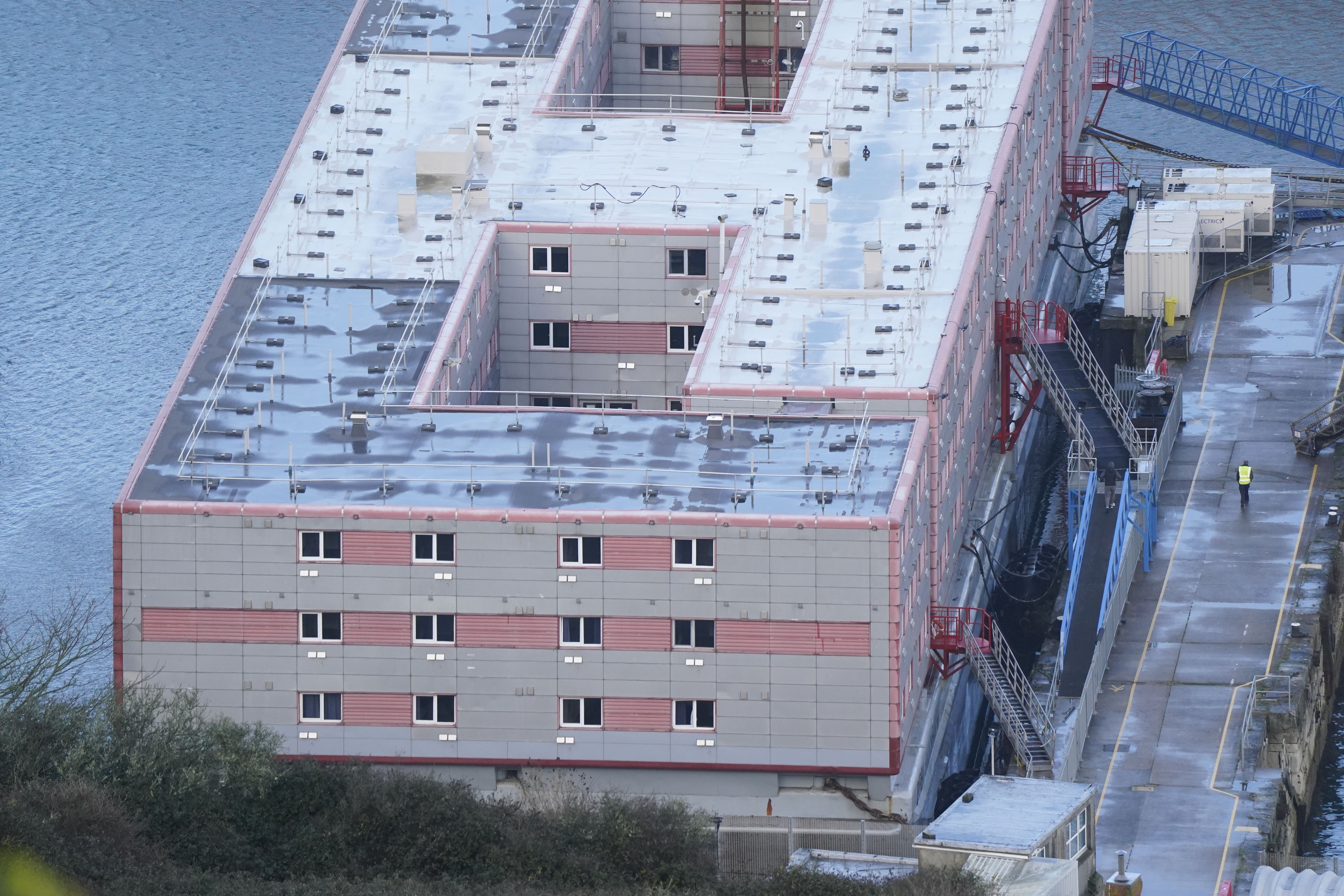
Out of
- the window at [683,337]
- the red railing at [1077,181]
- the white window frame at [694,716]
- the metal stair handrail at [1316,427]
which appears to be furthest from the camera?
the red railing at [1077,181]

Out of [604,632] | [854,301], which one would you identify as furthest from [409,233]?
[604,632]

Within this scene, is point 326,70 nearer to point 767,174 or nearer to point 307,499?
point 767,174

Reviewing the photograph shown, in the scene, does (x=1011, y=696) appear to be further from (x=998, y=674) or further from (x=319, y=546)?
(x=319, y=546)

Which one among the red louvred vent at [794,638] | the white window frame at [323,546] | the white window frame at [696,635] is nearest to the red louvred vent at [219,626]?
the white window frame at [323,546]

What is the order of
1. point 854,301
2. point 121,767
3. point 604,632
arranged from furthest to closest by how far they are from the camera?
point 854,301
point 604,632
point 121,767

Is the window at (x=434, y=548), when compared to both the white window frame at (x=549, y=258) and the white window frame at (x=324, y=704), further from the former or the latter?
the white window frame at (x=549, y=258)

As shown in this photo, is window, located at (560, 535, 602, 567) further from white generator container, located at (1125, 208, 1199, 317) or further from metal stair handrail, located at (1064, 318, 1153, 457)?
white generator container, located at (1125, 208, 1199, 317)
